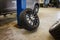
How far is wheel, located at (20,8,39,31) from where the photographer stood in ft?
10.6

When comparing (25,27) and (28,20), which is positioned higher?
(28,20)

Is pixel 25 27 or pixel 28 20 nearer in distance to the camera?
pixel 25 27

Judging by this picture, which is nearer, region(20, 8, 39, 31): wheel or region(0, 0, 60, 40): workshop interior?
region(0, 0, 60, 40): workshop interior

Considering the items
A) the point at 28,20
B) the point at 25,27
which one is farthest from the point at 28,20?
the point at 25,27

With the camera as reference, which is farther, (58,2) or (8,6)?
(58,2)

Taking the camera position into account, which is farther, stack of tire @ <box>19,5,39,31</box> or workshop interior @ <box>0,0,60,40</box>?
stack of tire @ <box>19,5,39,31</box>

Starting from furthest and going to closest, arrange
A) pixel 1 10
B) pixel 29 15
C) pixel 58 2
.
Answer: pixel 58 2, pixel 1 10, pixel 29 15

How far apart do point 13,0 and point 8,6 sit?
1.00ft

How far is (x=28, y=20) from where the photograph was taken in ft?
11.1

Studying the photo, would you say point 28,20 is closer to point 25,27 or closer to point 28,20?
point 28,20

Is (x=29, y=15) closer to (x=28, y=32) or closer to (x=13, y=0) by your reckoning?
(x=28, y=32)

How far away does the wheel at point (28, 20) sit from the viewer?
3225 mm

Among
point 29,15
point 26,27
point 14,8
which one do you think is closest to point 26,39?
point 26,27

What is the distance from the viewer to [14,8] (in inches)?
187
